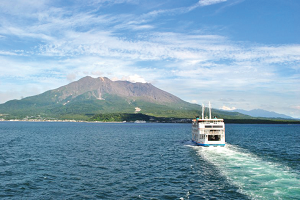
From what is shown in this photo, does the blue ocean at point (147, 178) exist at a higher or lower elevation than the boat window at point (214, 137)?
lower

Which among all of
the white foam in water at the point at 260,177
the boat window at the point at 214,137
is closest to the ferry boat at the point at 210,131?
the boat window at the point at 214,137

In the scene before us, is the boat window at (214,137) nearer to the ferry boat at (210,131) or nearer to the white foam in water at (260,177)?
the ferry boat at (210,131)

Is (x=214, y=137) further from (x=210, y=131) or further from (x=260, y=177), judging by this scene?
(x=260, y=177)

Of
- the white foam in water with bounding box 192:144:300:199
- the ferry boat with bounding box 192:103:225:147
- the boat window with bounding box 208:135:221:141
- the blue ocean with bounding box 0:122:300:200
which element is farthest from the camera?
the boat window with bounding box 208:135:221:141

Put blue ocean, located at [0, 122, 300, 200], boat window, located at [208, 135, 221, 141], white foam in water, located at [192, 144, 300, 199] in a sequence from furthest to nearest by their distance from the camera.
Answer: boat window, located at [208, 135, 221, 141] → blue ocean, located at [0, 122, 300, 200] → white foam in water, located at [192, 144, 300, 199]

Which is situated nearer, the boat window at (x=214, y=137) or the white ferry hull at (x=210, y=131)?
the white ferry hull at (x=210, y=131)

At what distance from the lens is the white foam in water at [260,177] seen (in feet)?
111

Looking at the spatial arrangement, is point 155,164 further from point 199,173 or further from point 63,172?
point 63,172

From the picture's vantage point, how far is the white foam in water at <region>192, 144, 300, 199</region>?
111ft

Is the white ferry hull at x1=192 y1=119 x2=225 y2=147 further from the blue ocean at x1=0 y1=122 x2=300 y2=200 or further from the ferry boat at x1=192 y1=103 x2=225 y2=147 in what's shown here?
the blue ocean at x1=0 y1=122 x2=300 y2=200

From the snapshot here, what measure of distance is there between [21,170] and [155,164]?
94.2ft

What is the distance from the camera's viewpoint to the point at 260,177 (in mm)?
42844

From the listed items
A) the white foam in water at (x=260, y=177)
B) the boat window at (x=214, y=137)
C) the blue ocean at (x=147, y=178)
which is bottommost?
the blue ocean at (x=147, y=178)

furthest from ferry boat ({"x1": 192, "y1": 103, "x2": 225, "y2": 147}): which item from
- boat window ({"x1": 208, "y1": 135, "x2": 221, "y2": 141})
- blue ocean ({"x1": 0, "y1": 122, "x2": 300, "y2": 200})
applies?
blue ocean ({"x1": 0, "y1": 122, "x2": 300, "y2": 200})
